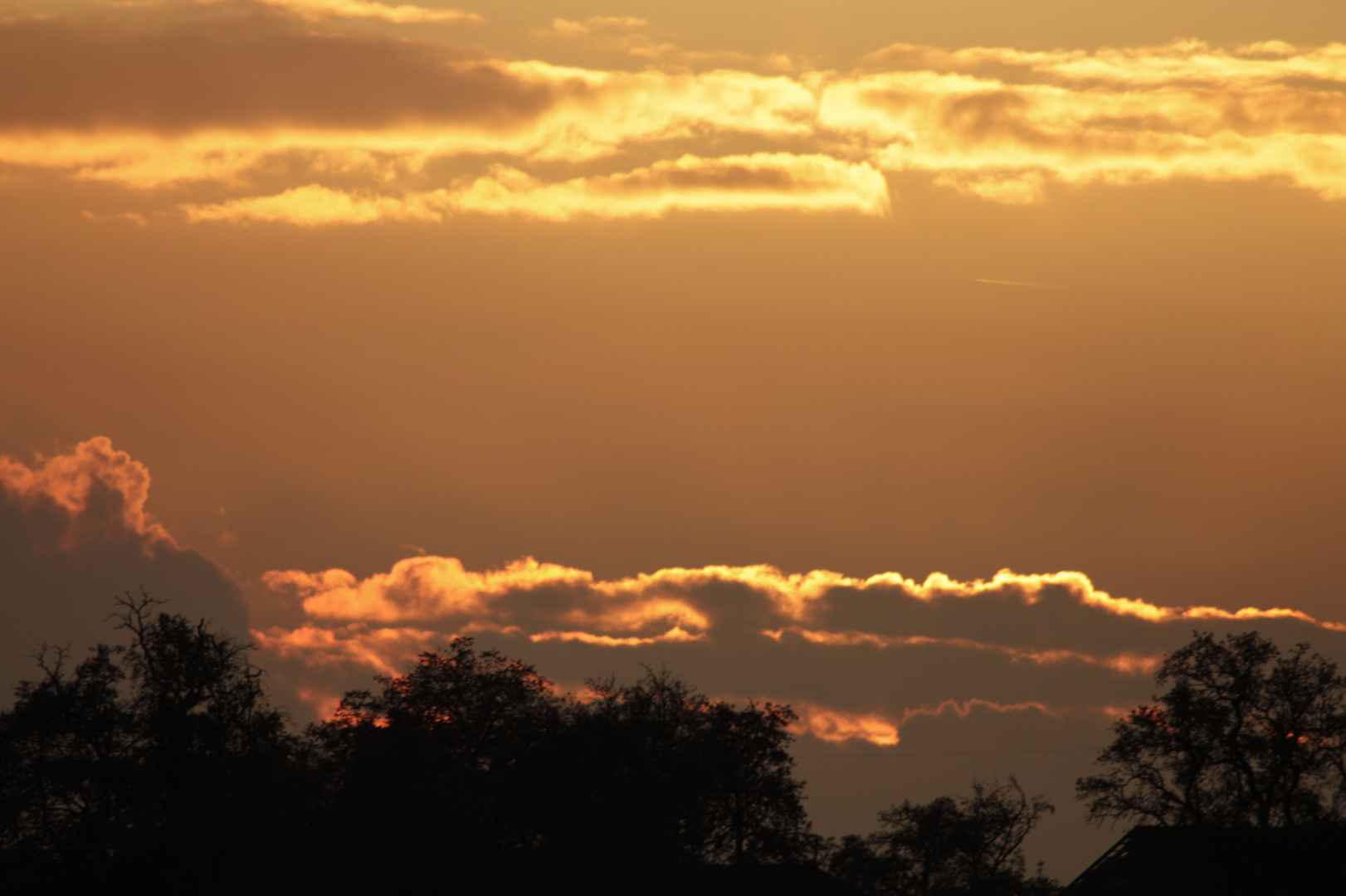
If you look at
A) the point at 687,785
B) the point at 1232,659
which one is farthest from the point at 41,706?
the point at 1232,659

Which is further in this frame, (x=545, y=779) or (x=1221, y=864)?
(x=545, y=779)

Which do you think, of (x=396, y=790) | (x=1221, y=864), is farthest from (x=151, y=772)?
(x=1221, y=864)

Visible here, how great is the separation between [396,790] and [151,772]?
10.7 m

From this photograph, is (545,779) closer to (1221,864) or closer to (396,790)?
(396,790)

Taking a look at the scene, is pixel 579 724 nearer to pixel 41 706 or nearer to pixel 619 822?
pixel 619 822

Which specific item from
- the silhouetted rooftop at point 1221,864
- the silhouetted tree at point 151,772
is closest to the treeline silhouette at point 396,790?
the silhouetted tree at point 151,772

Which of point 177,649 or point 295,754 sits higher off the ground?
point 177,649

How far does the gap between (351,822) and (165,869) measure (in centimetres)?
872

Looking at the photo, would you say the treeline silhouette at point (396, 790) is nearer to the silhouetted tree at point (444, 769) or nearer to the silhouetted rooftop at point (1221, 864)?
the silhouetted tree at point (444, 769)

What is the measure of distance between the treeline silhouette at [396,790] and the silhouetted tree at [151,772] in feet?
0.27

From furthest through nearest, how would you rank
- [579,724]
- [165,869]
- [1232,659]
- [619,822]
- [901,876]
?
[901,876]
[579,724]
[619,822]
[1232,659]
[165,869]

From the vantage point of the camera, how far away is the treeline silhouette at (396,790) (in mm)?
61406

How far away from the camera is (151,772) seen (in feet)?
209

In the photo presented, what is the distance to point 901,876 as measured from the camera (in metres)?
123
